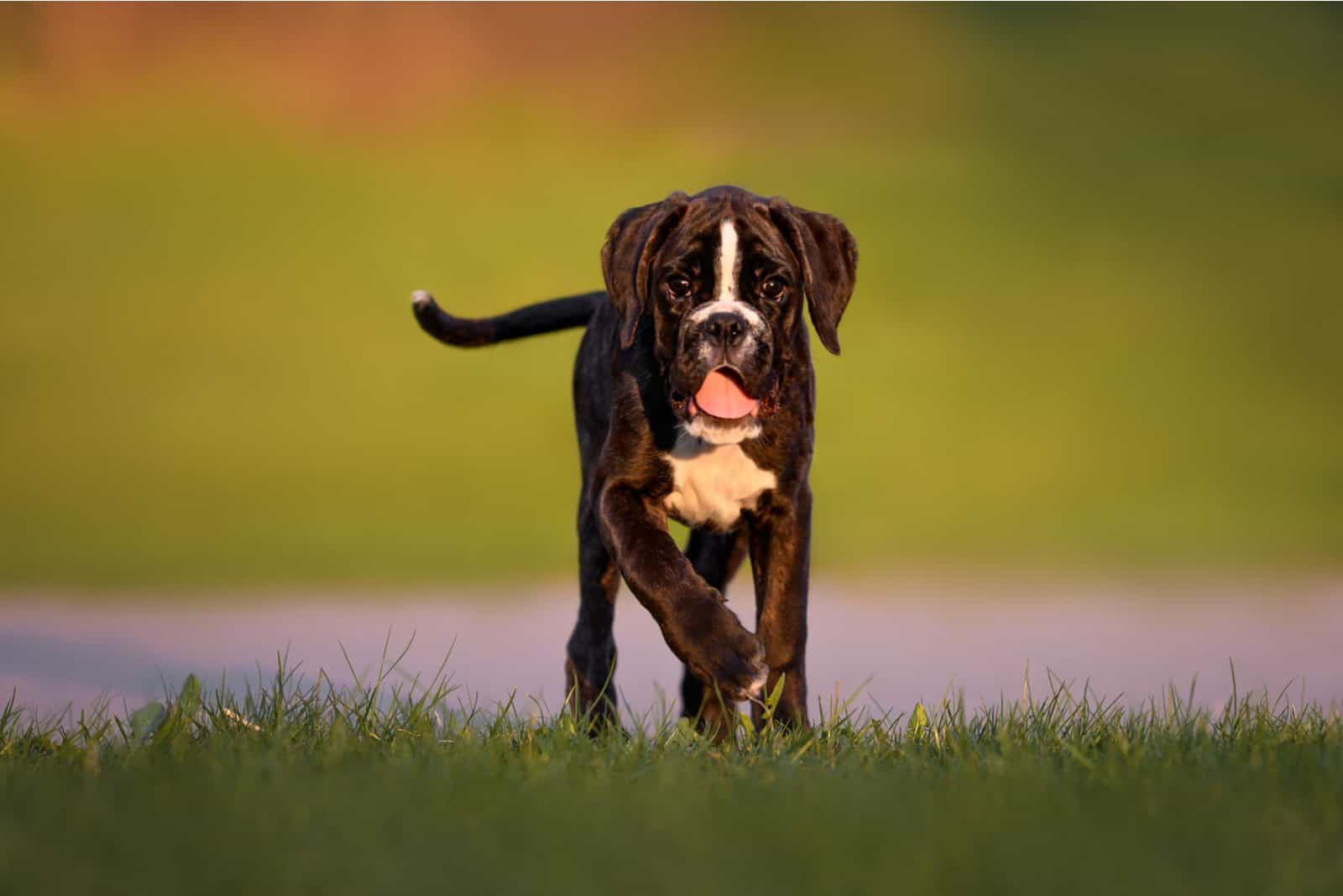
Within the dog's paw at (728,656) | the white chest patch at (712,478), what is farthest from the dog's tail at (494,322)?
the dog's paw at (728,656)

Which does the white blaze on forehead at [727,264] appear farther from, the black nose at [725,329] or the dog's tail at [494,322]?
the dog's tail at [494,322]

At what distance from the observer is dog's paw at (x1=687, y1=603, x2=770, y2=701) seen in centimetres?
505

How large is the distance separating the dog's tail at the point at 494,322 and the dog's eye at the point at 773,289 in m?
1.88

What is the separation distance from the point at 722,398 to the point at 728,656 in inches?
38.5

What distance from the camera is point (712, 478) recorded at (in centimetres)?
574

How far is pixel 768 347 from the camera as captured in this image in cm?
537

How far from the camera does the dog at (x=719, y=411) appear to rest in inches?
207

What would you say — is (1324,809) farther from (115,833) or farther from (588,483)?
(588,483)

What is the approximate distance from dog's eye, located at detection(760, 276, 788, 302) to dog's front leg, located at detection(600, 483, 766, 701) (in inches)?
39.5

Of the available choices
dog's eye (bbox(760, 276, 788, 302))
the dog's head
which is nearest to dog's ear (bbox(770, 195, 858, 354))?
the dog's head

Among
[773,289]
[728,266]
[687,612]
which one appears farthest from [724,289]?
[687,612]

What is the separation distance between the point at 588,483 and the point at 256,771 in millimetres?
→ 2904

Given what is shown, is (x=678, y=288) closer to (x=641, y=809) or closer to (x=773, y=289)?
(x=773, y=289)

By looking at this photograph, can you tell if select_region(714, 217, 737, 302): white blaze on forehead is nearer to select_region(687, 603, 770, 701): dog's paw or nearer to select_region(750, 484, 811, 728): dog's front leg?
select_region(750, 484, 811, 728): dog's front leg
